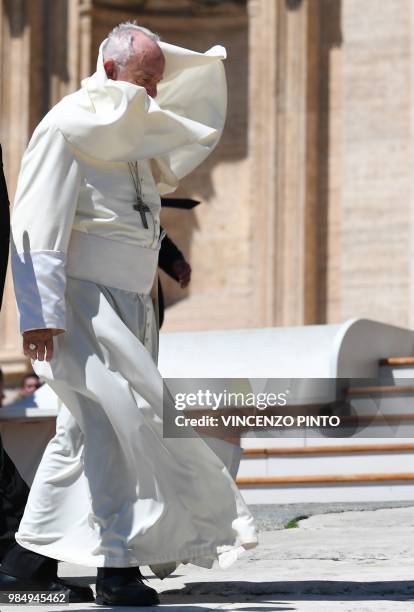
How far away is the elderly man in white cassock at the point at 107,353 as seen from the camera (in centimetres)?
468

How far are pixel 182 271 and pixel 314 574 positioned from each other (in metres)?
1.04

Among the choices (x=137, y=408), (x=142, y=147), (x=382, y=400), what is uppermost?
(x=142, y=147)

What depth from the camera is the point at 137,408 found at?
4.73m

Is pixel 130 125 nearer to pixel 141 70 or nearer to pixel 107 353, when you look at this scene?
pixel 141 70

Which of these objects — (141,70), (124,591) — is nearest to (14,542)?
(124,591)

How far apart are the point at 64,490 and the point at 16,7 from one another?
11.6 meters

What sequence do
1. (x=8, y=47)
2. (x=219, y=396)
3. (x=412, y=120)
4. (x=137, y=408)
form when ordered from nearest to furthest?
(x=137, y=408)
(x=219, y=396)
(x=412, y=120)
(x=8, y=47)

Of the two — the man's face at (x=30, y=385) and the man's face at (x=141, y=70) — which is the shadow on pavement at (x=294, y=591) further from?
the man's face at (x=30, y=385)

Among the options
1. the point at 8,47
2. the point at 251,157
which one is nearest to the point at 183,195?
the point at 251,157

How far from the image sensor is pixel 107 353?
15.7 ft

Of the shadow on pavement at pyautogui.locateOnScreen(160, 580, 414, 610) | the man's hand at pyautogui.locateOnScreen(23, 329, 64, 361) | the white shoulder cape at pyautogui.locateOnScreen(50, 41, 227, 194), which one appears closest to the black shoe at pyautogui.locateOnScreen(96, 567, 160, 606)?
the shadow on pavement at pyautogui.locateOnScreen(160, 580, 414, 610)

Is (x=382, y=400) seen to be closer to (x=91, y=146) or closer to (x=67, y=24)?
(x=91, y=146)

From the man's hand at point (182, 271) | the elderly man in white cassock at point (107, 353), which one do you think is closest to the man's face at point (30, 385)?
the man's hand at point (182, 271)

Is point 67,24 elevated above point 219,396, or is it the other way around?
point 67,24
